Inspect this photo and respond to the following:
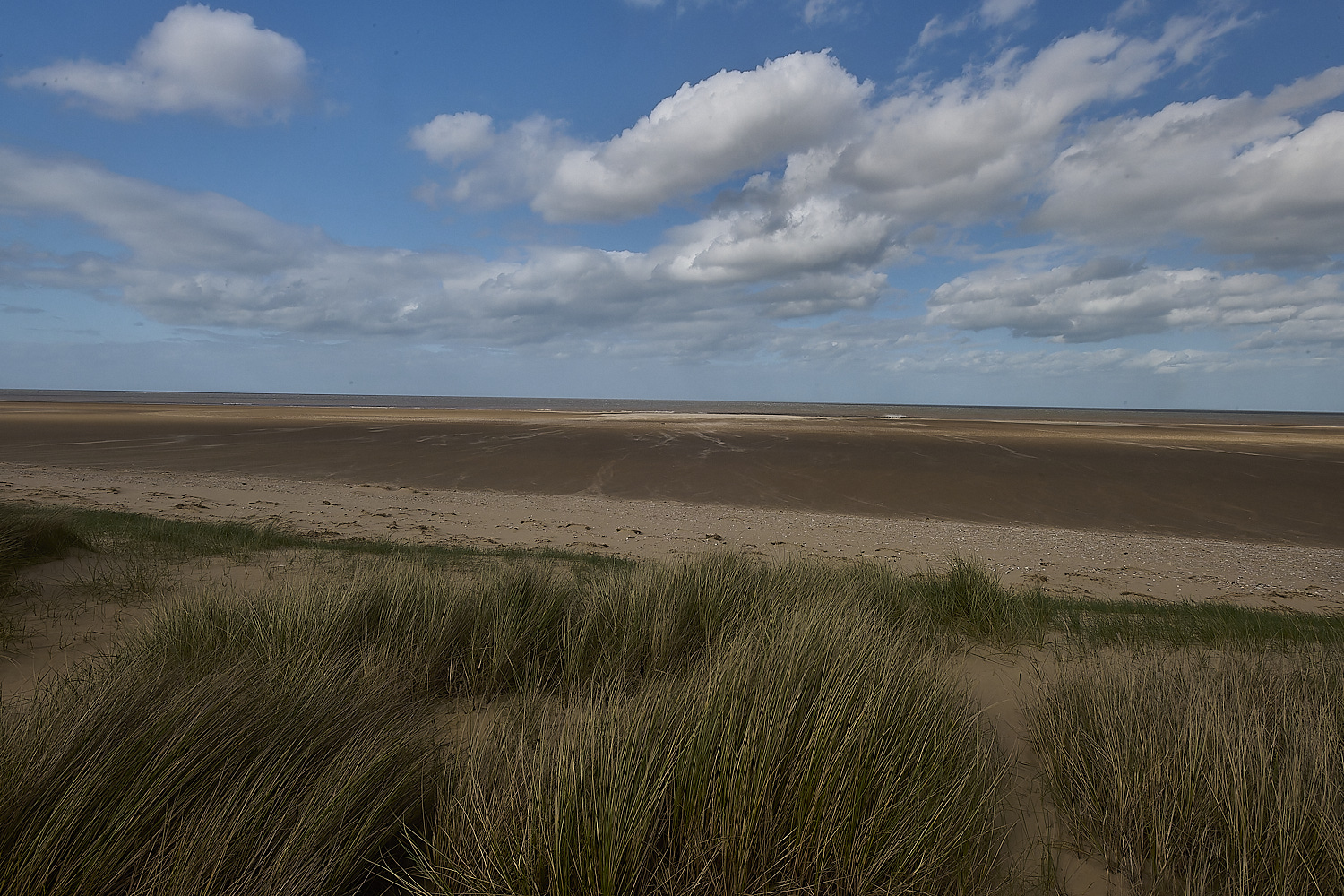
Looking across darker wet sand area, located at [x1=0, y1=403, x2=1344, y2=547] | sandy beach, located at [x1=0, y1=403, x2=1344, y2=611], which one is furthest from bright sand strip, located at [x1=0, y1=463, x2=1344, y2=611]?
darker wet sand area, located at [x1=0, y1=403, x2=1344, y2=547]

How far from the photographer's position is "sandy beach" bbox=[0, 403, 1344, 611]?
1022 centimetres

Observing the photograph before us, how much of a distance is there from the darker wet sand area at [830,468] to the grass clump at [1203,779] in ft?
37.5

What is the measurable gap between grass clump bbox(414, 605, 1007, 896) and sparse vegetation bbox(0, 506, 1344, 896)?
0.01 metres

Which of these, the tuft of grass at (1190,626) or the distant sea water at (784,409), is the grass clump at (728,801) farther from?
the distant sea water at (784,409)

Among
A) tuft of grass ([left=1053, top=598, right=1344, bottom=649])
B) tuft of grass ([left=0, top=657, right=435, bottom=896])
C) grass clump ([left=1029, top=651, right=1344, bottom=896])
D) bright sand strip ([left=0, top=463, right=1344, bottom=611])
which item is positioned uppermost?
tuft of grass ([left=0, top=657, right=435, bottom=896])

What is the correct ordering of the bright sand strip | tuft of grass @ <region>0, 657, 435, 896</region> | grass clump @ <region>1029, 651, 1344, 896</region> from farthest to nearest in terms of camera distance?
the bright sand strip → grass clump @ <region>1029, 651, 1344, 896</region> → tuft of grass @ <region>0, 657, 435, 896</region>

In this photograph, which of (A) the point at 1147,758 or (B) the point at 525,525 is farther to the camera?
(B) the point at 525,525

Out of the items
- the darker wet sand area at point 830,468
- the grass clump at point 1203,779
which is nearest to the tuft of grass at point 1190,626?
the grass clump at point 1203,779

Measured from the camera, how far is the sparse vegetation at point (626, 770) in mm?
1918

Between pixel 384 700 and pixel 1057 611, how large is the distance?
5.95 metres

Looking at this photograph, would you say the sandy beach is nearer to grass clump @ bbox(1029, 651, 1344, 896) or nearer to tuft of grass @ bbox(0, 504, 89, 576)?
tuft of grass @ bbox(0, 504, 89, 576)

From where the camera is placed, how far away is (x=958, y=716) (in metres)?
2.99

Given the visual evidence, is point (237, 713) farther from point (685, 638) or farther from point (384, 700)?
point (685, 638)

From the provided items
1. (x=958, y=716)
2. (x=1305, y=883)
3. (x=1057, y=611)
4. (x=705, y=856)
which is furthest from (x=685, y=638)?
(x=1057, y=611)
